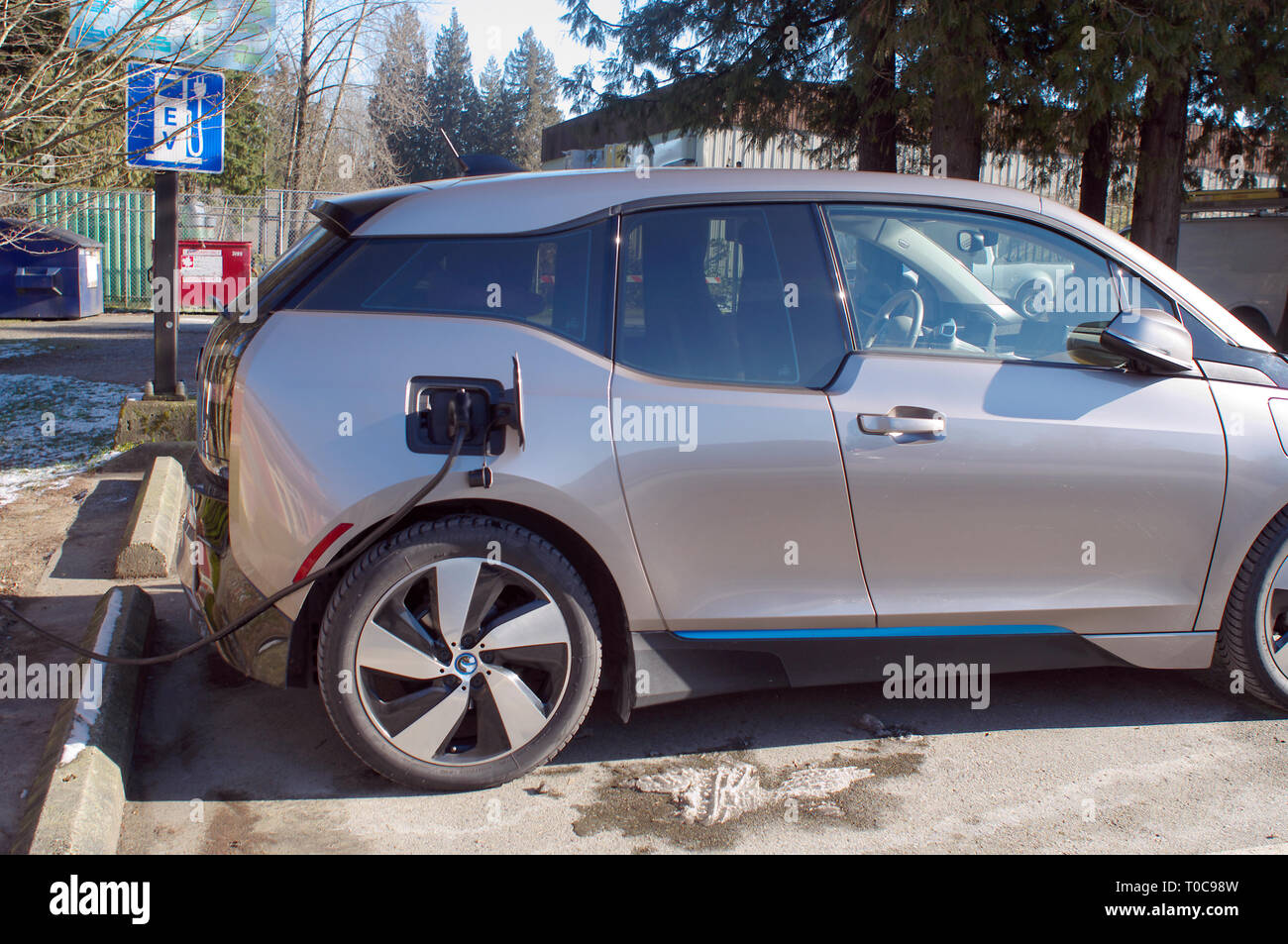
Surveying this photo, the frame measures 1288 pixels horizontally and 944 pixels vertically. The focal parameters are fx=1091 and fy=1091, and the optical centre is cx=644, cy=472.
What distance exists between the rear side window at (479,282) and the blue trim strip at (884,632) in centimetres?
93

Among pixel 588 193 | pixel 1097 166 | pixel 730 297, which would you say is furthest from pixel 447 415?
pixel 1097 166

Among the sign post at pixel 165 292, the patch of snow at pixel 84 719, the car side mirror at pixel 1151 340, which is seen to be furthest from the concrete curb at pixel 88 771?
the sign post at pixel 165 292

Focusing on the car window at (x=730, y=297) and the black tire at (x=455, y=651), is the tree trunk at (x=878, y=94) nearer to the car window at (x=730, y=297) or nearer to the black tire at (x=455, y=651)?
the car window at (x=730, y=297)

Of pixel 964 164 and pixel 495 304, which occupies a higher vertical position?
pixel 964 164

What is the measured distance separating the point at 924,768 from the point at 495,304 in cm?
199

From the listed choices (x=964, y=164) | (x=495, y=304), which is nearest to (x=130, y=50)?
(x=495, y=304)

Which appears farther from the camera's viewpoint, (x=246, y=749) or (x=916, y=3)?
(x=916, y=3)

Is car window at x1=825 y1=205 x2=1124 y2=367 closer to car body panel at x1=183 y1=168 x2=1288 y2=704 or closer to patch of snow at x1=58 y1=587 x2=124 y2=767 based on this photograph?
car body panel at x1=183 y1=168 x2=1288 y2=704

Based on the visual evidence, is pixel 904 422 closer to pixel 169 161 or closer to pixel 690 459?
pixel 690 459

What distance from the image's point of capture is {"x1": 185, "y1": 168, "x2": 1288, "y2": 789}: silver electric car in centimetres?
312

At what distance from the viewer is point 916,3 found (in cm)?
838

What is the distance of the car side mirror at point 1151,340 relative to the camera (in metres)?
3.44
